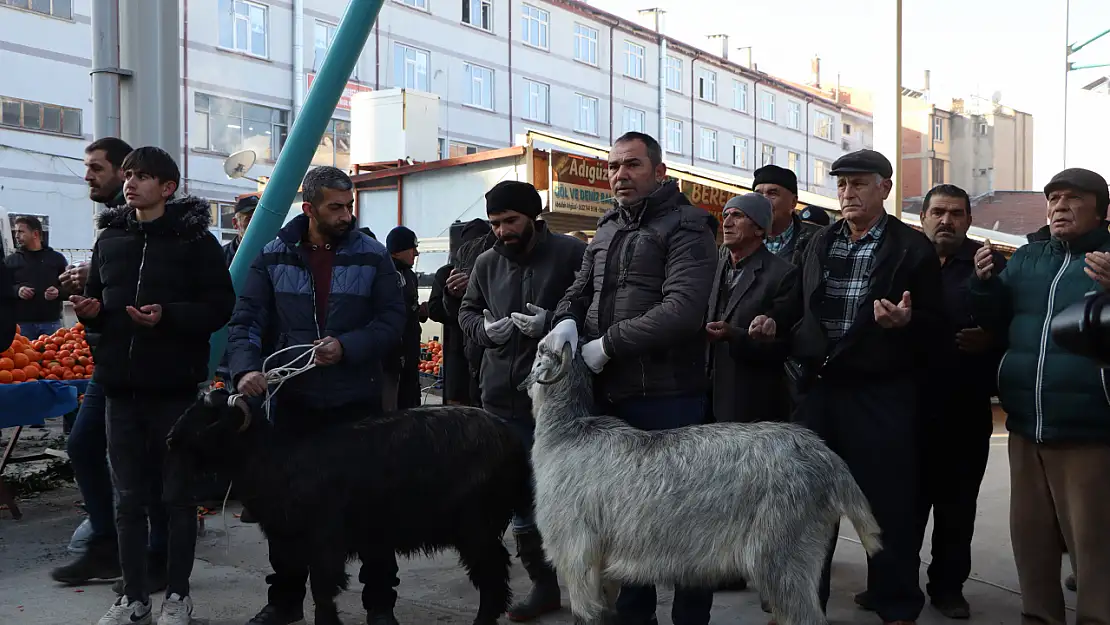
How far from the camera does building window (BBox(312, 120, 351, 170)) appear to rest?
1035 inches

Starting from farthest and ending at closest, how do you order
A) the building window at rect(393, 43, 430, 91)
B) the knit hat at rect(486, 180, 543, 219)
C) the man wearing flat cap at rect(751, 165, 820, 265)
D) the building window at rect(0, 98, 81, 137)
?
1. the building window at rect(393, 43, 430, 91)
2. the building window at rect(0, 98, 81, 137)
3. the man wearing flat cap at rect(751, 165, 820, 265)
4. the knit hat at rect(486, 180, 543, 219)

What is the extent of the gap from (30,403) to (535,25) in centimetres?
2831

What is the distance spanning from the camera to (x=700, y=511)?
3.55 m

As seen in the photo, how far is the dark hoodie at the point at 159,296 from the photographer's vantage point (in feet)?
14.6

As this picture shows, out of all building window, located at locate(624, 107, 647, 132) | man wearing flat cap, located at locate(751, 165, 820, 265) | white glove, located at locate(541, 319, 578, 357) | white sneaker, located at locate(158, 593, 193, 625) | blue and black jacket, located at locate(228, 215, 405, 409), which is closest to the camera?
white glove, located at locate(541, 319, 578, 357)

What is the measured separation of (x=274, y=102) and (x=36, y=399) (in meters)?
20.9

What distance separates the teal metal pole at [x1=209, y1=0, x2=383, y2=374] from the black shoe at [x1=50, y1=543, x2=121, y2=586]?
3.74 feet

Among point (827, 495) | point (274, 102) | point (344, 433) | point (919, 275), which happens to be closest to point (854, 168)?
point (919, 275)

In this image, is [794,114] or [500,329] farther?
[794,114]

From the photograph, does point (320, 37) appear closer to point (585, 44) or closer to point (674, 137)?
point (585, 44)

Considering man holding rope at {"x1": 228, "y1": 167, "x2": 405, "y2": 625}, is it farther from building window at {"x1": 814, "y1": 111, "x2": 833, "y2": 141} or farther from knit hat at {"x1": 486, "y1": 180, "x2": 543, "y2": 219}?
building window at {"x1": 814, "y1": 111, "x2": 833, "y2": 141}

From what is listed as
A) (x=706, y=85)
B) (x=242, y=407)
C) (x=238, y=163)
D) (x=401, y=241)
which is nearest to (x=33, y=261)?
(x=238, y=163)

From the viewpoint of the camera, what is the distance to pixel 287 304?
452cm

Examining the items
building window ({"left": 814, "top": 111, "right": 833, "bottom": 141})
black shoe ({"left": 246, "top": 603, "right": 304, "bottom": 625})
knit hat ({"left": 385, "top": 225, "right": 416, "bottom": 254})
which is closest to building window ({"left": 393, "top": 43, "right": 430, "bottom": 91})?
knit hat ({"left": 385, "top": 225, "right": 416, "bottom": 254})
